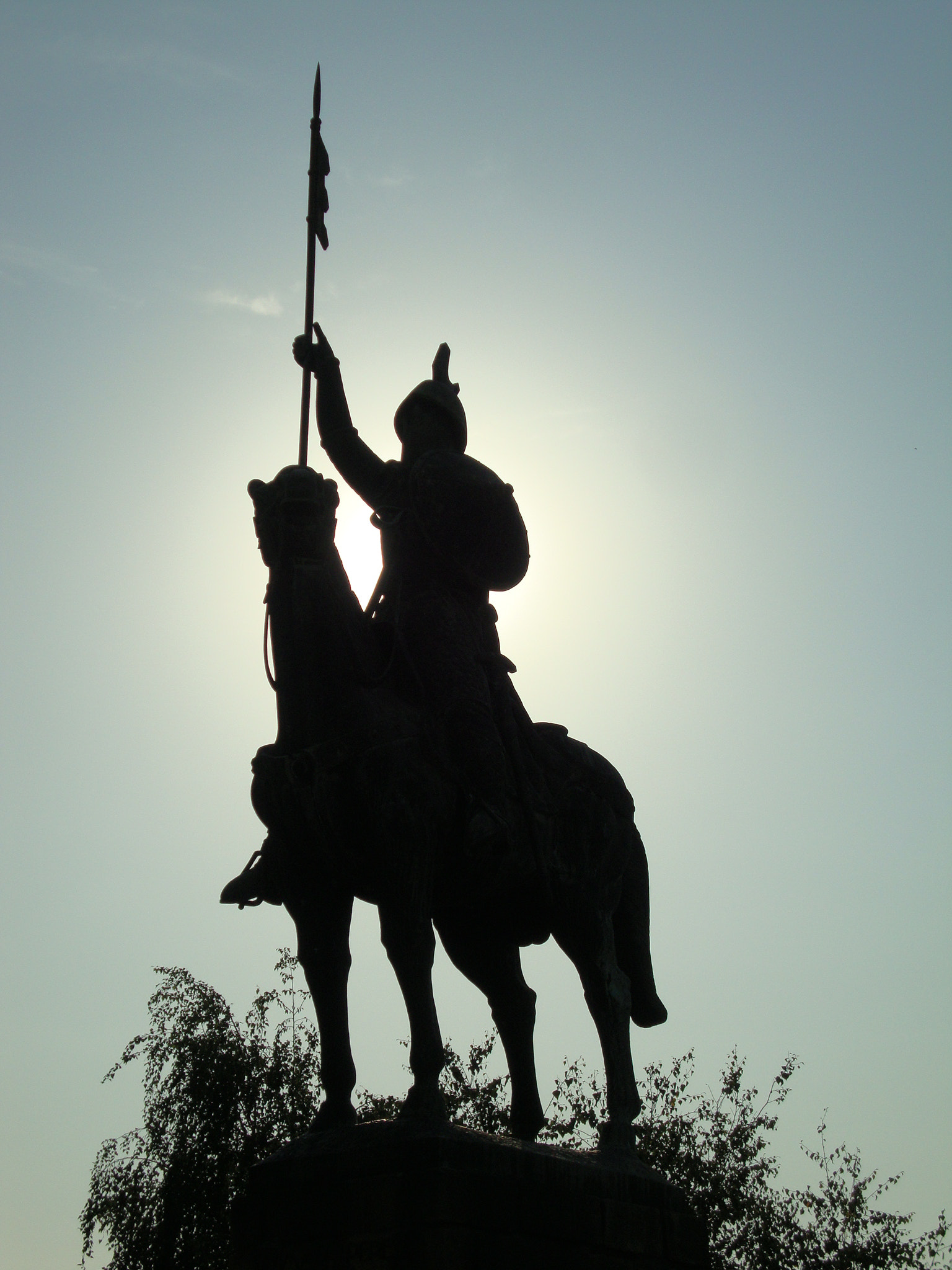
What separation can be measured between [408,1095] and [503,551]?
2947mm

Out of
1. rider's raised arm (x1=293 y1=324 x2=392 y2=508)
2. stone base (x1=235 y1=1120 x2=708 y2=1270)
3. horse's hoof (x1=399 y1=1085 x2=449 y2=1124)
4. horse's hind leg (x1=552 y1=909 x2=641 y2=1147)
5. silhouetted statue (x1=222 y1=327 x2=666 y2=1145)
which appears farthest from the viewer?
rider's raised arm (x1=293 y1=324 x2=392 y2=508)

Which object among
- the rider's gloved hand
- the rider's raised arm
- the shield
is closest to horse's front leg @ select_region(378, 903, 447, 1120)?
the shield

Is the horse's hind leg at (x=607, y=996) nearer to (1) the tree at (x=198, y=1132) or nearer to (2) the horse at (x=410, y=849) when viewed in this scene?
(2) the horse at (x=410, y=849)

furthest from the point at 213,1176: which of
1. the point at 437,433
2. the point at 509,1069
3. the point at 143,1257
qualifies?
the point at 437,433

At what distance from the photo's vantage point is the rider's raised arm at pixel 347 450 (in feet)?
24.0

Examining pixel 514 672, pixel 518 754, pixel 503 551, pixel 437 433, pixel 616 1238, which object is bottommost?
pixel 616 1238

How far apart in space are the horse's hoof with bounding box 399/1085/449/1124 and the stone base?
0.10 meters

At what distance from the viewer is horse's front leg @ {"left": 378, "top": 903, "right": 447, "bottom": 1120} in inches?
225

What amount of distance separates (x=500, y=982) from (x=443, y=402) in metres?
3.35

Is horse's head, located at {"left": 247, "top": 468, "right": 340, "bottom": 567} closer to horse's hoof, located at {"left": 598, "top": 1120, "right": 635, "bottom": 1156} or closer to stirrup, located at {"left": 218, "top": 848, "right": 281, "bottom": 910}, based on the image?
stirrup, located at {"left": 218, "top": 848, "right": 281, "bottom": 910}

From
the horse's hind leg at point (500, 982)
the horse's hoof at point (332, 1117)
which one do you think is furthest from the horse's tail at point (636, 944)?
the horse's hoof at point (332, 1117)

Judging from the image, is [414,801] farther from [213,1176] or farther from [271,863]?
[213,1176]

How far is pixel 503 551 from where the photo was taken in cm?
709

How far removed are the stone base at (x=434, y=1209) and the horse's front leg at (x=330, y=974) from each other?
1.24ft
